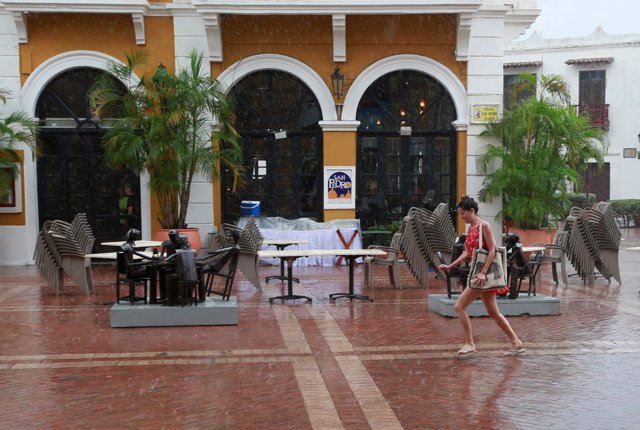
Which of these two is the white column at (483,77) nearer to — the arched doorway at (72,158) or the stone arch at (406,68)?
the stone arch at (406,68)

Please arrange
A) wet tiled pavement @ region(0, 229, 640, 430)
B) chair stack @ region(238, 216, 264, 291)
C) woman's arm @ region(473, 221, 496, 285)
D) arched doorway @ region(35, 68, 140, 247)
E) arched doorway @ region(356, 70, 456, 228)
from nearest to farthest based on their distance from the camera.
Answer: wet tiled pavement @ region(0, 229, 640, 430), woman's arm @ region(473, 221, 496, 285), chair stack @ region(238, 216, 264, 291), arched doorway @ region(35, 68, 140, 247), arched doorway @ region(356, 70, 456, 228)

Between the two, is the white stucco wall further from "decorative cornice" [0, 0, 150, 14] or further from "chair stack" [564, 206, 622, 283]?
"decorative cornice" [0, 0, 150, 14]

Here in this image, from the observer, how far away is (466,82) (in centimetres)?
1722

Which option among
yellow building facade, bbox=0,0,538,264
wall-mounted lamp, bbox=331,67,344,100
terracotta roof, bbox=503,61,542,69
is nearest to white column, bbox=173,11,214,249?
yellow building facade, bbox=0,0,538,264

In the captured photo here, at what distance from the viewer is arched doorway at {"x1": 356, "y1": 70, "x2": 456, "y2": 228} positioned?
57.2 ft

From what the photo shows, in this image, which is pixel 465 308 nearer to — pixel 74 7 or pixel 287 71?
pixel 287 71

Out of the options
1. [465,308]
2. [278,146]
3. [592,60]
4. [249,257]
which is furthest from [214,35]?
[592,60]

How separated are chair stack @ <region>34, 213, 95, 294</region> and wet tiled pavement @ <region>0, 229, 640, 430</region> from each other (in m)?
0.85

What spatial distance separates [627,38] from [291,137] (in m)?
21.2

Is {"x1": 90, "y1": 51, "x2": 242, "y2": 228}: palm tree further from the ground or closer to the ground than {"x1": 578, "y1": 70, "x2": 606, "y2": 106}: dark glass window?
closer to the ground

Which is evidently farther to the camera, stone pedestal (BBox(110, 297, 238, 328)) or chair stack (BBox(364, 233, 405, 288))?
chair stack (BBox(364, 233, 405, 288))

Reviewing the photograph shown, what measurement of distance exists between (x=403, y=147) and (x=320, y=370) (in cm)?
1071

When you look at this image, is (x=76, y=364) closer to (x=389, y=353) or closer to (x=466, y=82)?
(x=389, y=353)

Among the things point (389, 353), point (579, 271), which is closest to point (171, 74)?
point (579, 271)
